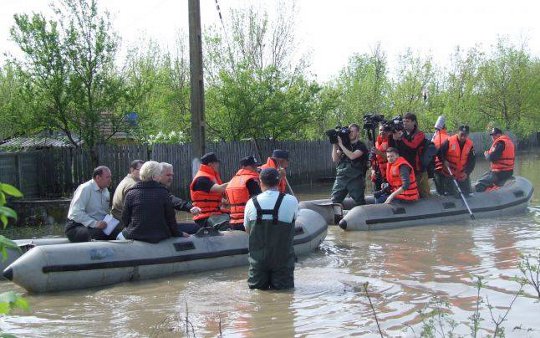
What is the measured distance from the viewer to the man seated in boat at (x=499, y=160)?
1483cm

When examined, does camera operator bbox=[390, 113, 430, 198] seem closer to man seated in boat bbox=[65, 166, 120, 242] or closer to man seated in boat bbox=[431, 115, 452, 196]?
man seated in boat bbox=[431, 115, 452, 196]

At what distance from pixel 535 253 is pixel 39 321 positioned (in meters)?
6.54

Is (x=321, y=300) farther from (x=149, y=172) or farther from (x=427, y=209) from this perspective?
(x=427, y=209)

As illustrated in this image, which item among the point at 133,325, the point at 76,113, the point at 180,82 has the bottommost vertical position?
the point at 133,325

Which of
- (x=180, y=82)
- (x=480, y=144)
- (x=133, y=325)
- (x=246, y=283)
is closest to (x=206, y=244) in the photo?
(x=246, y=283)

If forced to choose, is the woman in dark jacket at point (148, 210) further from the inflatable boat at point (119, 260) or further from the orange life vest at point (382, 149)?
the orange life vest at point (382, 149)

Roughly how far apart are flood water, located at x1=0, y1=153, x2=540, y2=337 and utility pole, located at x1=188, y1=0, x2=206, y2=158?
4427 millimetres

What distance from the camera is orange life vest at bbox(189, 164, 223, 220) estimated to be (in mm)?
9836

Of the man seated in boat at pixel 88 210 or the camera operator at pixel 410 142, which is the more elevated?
the camera operator at pixel 410 142

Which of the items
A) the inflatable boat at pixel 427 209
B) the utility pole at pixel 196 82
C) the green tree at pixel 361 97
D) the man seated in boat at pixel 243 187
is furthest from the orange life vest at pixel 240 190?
the green tree at pixel 361 97

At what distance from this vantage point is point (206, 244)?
30.6 feet

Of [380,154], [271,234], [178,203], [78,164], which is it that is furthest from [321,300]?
[78,164]

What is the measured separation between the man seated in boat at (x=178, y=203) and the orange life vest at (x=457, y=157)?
6.33m

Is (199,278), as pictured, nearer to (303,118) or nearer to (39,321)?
(39,321)
